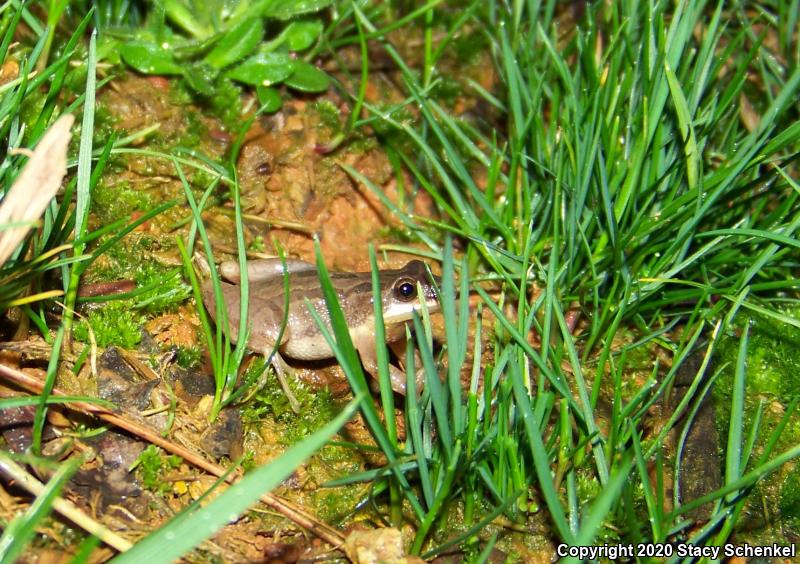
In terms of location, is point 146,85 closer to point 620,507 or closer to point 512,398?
point 512,398

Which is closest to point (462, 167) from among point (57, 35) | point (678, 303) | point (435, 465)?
point (678, 303)

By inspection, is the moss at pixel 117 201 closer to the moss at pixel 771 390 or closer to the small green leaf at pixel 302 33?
the small green leaf at pixel 302 33

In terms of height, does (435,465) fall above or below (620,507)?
above

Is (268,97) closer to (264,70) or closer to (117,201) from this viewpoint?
(264,70)

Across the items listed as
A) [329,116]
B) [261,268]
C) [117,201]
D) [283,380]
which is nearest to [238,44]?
[329,116]

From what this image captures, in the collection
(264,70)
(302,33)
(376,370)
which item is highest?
(302,33)

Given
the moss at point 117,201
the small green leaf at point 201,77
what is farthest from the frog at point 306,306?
the small green leaf at point 201,77

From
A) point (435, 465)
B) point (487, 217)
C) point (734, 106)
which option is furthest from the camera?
point (734, 106)
